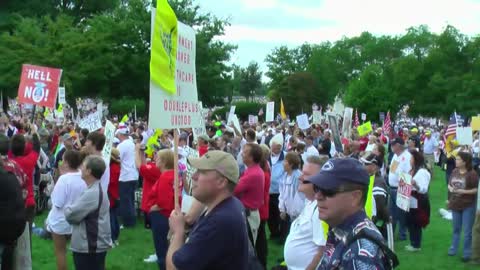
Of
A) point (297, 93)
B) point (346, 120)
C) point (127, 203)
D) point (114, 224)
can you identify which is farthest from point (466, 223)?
point (297, 93)

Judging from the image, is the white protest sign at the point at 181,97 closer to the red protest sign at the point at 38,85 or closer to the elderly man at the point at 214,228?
the elderly man at the point at 214,228

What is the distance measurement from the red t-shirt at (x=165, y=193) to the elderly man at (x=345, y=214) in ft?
16.7

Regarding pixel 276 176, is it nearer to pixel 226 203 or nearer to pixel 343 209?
pixel 226 203

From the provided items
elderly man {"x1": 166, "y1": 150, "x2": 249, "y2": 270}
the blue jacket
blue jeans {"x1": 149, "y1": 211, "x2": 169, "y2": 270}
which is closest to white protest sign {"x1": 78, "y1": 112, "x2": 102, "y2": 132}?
the blue jacket

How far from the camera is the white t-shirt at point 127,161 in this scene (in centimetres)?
1208

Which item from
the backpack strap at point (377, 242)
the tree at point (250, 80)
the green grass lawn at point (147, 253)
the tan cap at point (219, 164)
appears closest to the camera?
the backpack strap at point (377, 242)

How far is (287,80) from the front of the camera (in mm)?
82875

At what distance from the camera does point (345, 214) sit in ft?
10.1

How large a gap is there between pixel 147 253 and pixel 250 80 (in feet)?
328

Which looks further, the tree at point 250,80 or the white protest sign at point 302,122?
the tree at point 250,80

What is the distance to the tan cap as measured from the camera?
13.4ft

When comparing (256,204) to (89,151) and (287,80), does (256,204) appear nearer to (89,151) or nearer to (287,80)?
(89,151)

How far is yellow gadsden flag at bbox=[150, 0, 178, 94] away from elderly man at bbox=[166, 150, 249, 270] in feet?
3.60

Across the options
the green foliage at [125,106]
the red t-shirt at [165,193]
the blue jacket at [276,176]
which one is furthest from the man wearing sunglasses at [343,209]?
the green foliage at [125,106]
